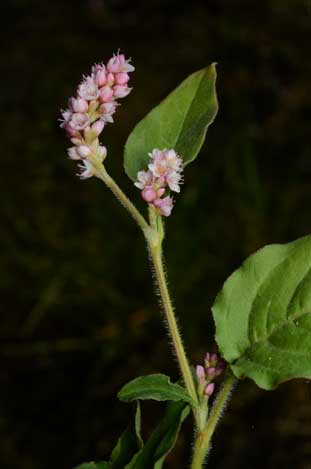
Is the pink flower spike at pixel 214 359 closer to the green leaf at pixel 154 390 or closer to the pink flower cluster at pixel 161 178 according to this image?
the green leaf at pixel 154 390

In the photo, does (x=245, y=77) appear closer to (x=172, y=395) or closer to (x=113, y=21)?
(x=113, y=21)

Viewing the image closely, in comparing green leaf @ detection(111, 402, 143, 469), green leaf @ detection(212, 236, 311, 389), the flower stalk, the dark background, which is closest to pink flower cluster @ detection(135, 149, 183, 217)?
the flower stalk

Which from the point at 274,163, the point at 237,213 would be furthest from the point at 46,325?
the point at 274,163

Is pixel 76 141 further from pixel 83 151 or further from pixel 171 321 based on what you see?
pixel 171 321

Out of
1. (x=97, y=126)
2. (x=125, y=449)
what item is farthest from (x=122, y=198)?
(x=125, y=449)

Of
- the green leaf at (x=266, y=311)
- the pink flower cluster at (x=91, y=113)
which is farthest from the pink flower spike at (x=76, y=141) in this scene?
the green leaf at (x=266, y=311)
